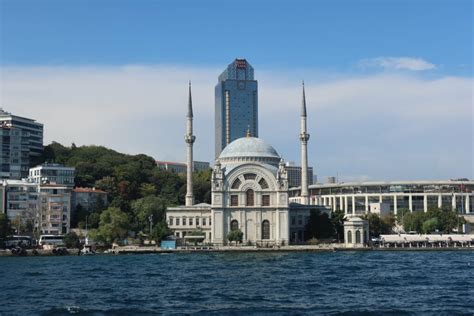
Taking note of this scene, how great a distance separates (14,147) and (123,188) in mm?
17770

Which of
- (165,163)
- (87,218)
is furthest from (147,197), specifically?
(165,163)

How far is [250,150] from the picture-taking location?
96.8 m

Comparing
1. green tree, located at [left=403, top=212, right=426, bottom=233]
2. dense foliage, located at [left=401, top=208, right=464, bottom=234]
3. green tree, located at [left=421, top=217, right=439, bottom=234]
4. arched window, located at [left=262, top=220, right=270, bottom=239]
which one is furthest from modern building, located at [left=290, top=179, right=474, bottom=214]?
arched window, located at [left=262, top=220, right=270, bottom=239]

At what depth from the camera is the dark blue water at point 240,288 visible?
106 feet

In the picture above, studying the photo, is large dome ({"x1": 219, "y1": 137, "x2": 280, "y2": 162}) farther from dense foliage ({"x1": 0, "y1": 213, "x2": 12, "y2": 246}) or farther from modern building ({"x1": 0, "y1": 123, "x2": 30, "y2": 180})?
modern building ({"x1": 0, "y1": 123, "x2": 30, "y2": 180})

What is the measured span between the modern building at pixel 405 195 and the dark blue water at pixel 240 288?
202 feet

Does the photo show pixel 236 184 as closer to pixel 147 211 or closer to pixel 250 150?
pixel 250 150

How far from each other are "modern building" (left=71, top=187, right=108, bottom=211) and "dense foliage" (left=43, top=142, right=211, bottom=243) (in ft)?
2.01

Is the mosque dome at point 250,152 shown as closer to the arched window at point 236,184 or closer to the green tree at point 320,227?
the arched window at point 236,184

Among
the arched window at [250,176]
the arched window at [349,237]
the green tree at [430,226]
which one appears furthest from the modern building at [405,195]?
the arched window at [250,176]

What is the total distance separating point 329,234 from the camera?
9112cm

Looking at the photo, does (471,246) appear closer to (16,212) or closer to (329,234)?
(329,234)

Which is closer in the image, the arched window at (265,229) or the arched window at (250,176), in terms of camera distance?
the arched window at (250,176)

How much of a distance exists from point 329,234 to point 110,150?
1802 inches
